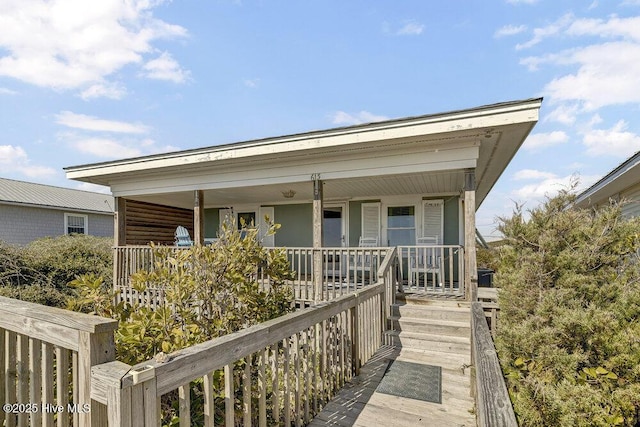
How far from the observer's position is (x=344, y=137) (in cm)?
551

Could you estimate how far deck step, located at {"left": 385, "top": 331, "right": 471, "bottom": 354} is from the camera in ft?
14.1

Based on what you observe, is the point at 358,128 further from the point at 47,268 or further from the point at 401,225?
the point at 47,268

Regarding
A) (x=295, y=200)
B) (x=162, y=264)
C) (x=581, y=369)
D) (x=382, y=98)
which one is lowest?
(x=581, y=369)

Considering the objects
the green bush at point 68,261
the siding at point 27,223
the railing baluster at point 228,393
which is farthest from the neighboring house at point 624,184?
the siding at point 27,223

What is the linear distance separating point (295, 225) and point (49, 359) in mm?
8652

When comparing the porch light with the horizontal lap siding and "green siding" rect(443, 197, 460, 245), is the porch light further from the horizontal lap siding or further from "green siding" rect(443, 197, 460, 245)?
"green siding" rect(443, 197, 460, 245)

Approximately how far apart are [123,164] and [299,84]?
6.44 m

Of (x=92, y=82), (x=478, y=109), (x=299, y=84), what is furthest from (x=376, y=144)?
(x=92, y=82)

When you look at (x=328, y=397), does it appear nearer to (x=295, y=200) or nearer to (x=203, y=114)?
(x=295, y=200)

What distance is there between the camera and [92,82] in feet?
31.7

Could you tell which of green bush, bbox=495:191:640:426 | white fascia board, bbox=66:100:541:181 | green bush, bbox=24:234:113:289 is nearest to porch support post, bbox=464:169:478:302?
white fascia board, bbox=66:100:541:181

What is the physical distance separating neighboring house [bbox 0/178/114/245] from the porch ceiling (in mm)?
9328

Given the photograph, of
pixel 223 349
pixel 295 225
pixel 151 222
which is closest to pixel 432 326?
pixel 223 349

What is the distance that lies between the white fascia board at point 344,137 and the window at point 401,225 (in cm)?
401
